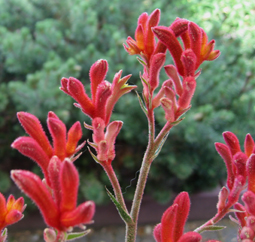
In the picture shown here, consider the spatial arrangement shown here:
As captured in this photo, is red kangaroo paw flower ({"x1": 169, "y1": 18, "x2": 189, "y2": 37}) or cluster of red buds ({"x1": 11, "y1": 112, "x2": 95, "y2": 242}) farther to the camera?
red kangaroo paw flower ({"x1": 169, "y1": 18, "x2": 189, "y2": 37})

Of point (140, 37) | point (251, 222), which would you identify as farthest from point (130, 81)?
point (251, 222)

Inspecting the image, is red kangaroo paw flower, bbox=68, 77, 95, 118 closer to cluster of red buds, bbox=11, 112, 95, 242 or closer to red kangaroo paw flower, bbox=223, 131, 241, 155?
cluster of red buds, bbox=11, 112, 95, 242

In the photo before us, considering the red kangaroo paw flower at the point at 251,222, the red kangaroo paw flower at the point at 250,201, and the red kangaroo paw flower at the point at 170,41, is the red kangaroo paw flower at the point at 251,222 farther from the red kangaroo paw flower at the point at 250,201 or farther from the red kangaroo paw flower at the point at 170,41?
the red kangaroo paw flower at the point at 170,41

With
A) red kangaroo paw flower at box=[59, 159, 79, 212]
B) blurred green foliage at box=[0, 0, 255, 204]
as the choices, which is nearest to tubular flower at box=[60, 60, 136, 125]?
red kangaroo paw flower at box=[59, 159, 79, 212]

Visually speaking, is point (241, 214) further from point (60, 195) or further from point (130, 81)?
point (130, 81)

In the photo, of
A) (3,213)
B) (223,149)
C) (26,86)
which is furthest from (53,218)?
(26,86)

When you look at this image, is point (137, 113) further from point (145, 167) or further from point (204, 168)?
point (145, 167)
